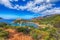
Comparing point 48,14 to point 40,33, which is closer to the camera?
point 40,33

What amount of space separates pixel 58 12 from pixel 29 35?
1.01 m

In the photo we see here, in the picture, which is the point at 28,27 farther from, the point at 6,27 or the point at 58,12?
the point at 58,12

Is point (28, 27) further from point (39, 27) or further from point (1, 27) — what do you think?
point (1, 27)

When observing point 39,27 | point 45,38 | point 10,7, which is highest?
point 10,7

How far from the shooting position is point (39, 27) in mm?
4395

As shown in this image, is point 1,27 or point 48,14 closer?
point 1,27

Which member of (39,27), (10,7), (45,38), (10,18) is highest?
(10,7)

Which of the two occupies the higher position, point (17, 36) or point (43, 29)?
point (43, 29)

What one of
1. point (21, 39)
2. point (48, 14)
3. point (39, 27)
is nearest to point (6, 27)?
point (21, 39)

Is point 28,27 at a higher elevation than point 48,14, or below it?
below

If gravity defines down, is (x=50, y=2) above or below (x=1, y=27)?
above

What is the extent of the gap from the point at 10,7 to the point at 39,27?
0.92 metres

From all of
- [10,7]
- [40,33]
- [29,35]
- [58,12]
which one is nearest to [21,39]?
[29,35]

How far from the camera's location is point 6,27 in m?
4.29
